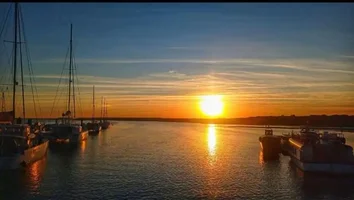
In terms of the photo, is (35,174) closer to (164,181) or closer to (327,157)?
(164,181)

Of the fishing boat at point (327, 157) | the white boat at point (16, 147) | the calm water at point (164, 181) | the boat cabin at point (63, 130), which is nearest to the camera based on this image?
the calm water at point (164, 181)

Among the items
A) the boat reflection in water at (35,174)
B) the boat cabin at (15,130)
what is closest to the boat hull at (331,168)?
the boat reflection in water at (35,174)

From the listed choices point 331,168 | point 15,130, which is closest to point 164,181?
point 331,168

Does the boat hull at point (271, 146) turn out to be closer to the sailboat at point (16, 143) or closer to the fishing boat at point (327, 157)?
the fishing boat at point (327, 157)

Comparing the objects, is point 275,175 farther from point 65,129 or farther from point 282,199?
point 65,129

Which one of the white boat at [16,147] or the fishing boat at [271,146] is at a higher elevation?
the white boat at [16,147]

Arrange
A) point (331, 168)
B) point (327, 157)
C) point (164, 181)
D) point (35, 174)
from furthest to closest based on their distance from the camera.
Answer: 1. point (327, 157)
2. point (331, 168)
3. point (35, 174)
4. point (164, 181)

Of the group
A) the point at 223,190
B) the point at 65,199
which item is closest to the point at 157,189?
the point at 223,190

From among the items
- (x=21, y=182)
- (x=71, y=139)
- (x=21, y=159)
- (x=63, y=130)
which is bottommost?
(x=21, y=182)

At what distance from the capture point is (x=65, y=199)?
22172 mm

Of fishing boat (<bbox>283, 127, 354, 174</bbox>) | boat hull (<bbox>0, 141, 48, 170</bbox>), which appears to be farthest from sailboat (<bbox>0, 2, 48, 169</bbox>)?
fishing boat (<bbox>283, 127, 354, 174</bbox>)

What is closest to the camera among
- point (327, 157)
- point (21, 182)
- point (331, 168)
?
point (21, 182)

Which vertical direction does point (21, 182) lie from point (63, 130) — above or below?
below

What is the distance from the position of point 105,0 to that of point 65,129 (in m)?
55.9
